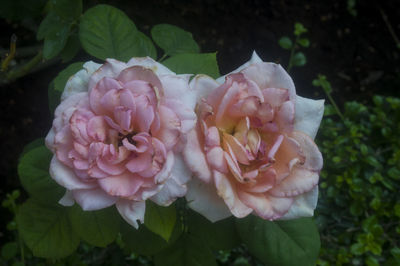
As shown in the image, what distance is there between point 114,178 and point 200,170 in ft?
0.46

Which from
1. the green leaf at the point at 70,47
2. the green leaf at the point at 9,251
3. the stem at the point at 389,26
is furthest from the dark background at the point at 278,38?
the green leaf at the point at 70,47

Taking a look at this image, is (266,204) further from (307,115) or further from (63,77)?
(63,77)

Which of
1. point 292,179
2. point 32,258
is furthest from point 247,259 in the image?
point 292,179

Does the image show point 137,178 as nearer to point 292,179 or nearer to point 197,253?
point 292,179

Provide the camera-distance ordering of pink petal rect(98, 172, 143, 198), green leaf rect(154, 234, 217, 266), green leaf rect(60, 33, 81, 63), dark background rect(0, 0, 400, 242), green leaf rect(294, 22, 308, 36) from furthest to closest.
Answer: dark background rect(0, 0, 400, 242)
green leaf rect(294, 22, 308, 36)
green leaf rect(60, 33, 81, 63)
green leaf rect(154, 234, 217, 266)
pink petal rect(98, 172, 143, 198)

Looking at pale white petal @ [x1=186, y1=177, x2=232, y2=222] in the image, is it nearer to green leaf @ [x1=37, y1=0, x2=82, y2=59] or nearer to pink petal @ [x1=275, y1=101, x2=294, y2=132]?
pink petal @ [x1=275, y1=101, x2=294, y2=132]

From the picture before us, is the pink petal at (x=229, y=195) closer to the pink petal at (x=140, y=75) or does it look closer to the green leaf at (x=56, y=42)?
the pink petal at (x=140, y=75)

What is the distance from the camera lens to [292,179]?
2.35 ft

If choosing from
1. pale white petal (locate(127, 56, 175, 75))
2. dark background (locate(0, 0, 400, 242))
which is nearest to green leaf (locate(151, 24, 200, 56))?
pale white petal (locate(127, 56, 175, 75))

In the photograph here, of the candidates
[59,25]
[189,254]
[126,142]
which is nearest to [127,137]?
[126,142]

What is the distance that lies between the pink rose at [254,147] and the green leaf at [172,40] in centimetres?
44

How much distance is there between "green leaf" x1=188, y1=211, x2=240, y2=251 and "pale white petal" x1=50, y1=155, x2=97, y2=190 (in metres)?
0.34

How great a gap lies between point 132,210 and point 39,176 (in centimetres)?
30

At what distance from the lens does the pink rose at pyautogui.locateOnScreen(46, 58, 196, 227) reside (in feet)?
2.14
